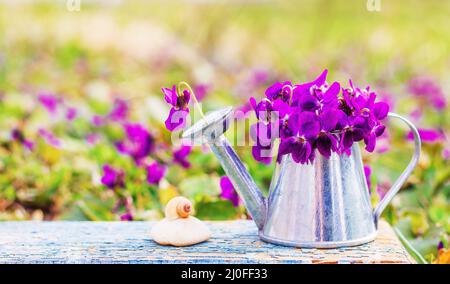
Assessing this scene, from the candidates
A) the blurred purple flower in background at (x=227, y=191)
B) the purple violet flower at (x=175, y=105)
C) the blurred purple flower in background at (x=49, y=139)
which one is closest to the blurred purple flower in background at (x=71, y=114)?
the blurred purple flower in background at (x=49, y=139)

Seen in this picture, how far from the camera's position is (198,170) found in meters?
2.91

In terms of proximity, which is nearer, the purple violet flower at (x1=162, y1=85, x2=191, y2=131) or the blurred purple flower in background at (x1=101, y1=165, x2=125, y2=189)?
the purple violet flower at (x1=162, y1=85, x2=191, y2=131)

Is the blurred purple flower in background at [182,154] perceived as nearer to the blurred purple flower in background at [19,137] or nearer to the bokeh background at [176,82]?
the bokeh background at [176,82]

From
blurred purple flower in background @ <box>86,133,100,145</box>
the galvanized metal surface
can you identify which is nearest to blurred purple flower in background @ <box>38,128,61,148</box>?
blurred purple flower in background @ <box>86,133,100,145</box>

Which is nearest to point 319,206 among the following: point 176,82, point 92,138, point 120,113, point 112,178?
point 112,178

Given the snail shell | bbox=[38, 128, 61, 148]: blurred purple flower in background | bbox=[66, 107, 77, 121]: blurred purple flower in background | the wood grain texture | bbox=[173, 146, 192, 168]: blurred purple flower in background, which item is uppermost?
bbox=[66, 107, 77, 121]: blurred purple flower in background

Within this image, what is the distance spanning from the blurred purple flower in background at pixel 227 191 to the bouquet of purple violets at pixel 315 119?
1.58ft

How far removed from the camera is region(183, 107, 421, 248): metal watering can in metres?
1.58

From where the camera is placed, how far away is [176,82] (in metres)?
5.32

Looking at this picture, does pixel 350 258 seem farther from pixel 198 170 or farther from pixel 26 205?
pixel 26 205

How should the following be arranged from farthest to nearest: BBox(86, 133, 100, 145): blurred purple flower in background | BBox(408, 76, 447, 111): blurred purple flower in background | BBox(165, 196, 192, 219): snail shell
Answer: BBox(408, 76, 447, 111): blurred purple flower in background, BBox(86, 133, 100, 145): blurred purple flower in background, BBox(165, 196, 192, 219): snail shell

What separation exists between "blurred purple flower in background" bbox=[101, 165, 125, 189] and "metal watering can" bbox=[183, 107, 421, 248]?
2.65ft

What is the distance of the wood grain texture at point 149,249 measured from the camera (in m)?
1.52

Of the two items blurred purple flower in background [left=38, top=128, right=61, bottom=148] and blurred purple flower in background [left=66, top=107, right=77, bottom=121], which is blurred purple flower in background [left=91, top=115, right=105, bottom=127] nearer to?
blurred purple flower in background [left=66, top=107, right=77, bottom=121]
